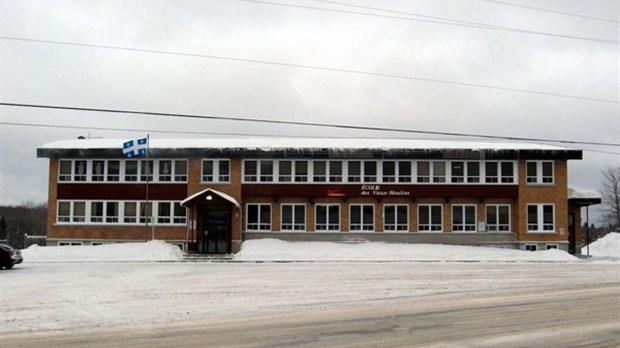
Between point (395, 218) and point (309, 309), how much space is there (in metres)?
25.5

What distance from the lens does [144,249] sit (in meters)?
34.6

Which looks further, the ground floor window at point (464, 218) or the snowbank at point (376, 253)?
the ground floor window at point (464, 218)

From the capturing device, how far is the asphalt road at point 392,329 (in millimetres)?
10211

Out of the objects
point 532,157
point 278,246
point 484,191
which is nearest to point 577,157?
point 532,157

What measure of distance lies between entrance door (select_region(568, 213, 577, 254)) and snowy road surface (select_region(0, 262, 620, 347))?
18691mm

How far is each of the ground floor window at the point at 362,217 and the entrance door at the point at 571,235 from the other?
45.0 feet

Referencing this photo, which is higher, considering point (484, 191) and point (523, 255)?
point (484, 191)

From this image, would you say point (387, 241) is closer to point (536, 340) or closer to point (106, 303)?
point (106, 303)

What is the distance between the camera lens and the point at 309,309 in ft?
46.1

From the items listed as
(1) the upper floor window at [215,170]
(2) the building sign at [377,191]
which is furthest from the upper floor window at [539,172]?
(1) the upper floor window at [215,170]

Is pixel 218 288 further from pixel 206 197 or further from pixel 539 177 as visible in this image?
pixel 539 177

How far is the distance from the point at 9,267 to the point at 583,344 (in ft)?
80.0

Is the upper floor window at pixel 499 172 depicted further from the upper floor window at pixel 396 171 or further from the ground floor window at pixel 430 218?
the upper floor window at pixel 396 171

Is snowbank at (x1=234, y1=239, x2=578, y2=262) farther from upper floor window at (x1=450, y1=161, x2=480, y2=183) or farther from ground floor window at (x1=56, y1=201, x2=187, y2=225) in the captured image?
ground floor window at (x1=56, y1=201, x2=187, y2=225)
